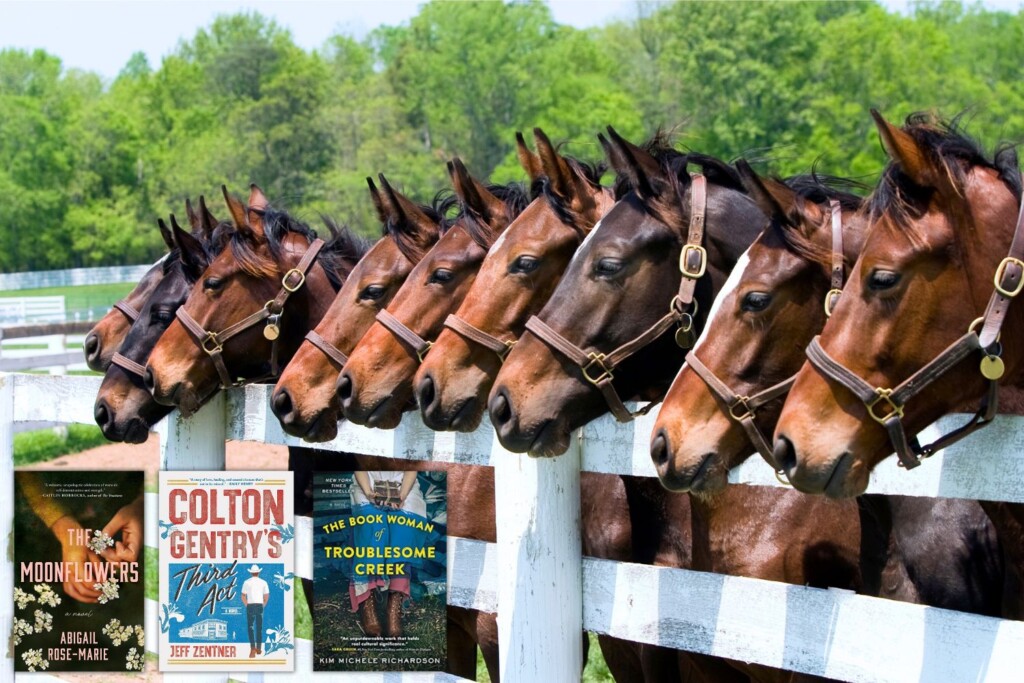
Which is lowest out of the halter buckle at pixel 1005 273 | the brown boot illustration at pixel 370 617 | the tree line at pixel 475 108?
the brown boot illustration at pixel 370 617

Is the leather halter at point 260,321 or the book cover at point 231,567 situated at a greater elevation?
the leather halter at point 260,321

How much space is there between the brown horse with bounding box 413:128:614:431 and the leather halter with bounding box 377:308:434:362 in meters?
0.50

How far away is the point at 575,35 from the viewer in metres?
85.5

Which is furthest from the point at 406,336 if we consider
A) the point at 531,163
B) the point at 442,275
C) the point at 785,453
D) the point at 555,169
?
the point at 785,453

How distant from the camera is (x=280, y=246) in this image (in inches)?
257

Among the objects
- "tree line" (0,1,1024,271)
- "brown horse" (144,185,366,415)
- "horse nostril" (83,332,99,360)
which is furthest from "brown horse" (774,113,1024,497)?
"tree line" (0,1,1024,271)

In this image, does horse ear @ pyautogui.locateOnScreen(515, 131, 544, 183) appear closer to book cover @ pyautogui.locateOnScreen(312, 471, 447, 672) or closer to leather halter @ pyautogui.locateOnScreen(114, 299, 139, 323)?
book cover @ pyautogui.locateOnScreen(312, 471, 447, 672)

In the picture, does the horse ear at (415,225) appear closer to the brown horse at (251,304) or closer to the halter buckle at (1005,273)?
the brown horse at (251,304)

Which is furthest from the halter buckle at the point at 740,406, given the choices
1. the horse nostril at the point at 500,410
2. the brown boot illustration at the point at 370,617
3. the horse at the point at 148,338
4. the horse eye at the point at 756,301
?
the horse at the point at 148,338

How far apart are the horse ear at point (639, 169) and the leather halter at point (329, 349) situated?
1.77 m

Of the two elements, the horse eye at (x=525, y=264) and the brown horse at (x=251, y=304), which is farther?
the brown horse at (x=251, y=304)

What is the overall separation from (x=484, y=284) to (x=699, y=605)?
5.34ft

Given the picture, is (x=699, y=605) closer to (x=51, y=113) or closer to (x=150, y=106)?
(x=51, y=113)

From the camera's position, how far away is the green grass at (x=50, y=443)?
15.2 metres
